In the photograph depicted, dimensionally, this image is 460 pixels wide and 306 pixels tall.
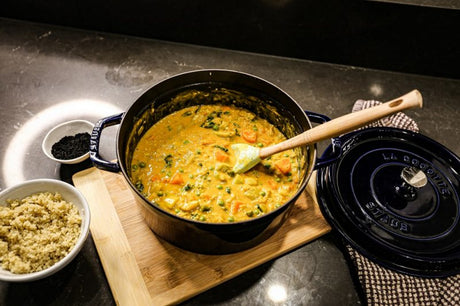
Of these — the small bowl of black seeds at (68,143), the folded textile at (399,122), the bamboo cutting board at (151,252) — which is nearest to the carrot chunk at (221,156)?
the bamboo cutting board at (151,252)

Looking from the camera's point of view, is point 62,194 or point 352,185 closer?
point 62,194

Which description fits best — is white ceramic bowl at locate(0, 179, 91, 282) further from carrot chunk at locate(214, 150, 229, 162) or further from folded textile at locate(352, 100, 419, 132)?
folded textile at locate(352, 100, 419, 132)

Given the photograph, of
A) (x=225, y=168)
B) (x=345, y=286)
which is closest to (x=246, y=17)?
(x=225, y=168)

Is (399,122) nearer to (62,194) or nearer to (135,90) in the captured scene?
(135,90)

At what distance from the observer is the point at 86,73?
8.40ft

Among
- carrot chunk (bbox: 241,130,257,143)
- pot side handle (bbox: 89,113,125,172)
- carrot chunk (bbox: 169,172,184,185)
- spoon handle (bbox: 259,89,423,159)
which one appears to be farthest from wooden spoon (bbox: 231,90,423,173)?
pot side handle (bbox: 89,113,125,172)

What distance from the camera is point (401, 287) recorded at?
64.6 inches

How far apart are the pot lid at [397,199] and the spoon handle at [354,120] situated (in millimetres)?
214

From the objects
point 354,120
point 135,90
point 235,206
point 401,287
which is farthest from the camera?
point 135,90

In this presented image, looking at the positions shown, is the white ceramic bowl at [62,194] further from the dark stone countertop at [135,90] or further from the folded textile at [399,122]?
the folded textile at [399,122]

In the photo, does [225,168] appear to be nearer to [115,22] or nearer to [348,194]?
[348,194]

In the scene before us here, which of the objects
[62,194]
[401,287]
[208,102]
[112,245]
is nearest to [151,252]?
[112,245]

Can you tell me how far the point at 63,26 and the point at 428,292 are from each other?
9.86 feet

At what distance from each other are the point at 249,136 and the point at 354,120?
75 centimetres
